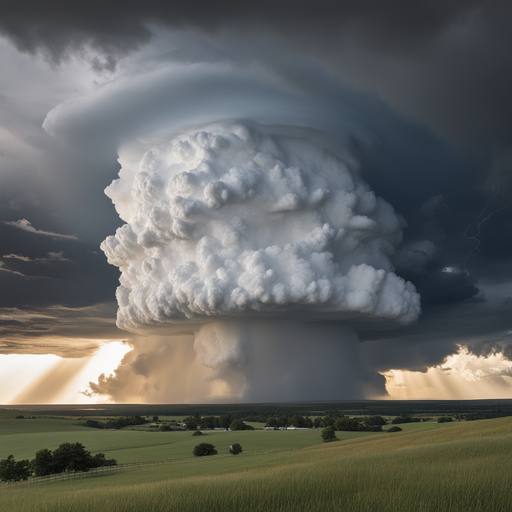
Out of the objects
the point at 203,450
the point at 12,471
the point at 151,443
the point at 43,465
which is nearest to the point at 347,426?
the point at 151,443

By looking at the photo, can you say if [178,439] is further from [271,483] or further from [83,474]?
[271,483]

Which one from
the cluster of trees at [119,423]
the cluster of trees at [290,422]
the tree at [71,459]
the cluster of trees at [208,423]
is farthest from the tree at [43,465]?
the cluster of trees at [119,423]

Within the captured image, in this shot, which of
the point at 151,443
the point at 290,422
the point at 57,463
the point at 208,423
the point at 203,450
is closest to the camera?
the point at 57,463

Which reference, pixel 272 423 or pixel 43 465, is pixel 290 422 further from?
pixel 43 465

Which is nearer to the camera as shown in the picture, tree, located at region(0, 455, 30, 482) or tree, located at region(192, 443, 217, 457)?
tree, located at region(0, 455, 30, 482)

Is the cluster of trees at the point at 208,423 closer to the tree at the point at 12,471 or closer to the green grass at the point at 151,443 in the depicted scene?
the green grass at the point at 151,443

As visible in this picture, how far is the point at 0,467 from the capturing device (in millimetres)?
56406

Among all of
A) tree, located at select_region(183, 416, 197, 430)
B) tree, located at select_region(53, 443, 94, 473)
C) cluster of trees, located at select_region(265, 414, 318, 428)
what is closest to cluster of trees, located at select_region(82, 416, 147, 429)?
tree, located at select_region(183, 416, 197, 430)

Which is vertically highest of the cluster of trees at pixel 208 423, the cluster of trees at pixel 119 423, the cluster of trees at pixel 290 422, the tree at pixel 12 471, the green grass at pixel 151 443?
the cluster of trees at pixel 119 423

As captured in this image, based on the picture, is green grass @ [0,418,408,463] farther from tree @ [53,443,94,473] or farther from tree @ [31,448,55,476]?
tree @ [31,448,55,476]

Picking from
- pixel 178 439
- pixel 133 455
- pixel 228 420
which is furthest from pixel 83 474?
pixel 228 420

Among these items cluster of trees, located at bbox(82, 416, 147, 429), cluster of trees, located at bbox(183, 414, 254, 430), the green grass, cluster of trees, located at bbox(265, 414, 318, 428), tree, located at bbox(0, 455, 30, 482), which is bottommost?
tree, located at bbox(0, 455, 30, 482)

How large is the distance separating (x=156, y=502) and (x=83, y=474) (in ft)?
161

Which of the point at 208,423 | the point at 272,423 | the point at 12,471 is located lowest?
the point at 12,471
